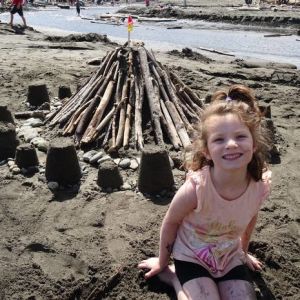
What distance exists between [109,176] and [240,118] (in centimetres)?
232

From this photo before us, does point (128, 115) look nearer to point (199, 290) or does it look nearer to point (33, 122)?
point (33, 122)

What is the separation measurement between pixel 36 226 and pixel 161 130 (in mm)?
2250

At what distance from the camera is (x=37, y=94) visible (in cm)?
723

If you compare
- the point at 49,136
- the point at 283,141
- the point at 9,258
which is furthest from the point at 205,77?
the point at 9,258

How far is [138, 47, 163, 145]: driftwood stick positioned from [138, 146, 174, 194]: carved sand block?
38.1 inches

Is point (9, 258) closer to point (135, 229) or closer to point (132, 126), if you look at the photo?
point (135, 229)

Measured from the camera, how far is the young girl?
2.53 m

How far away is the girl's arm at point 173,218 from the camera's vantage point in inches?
105

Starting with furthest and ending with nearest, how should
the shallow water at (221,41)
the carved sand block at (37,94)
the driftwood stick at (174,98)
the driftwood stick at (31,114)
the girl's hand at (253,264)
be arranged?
the shallow water at (221,41), the carved sand block at (37,94), the driftwood stick at (31,114), the driftwood stick at (174,98), the girl's hand at (253,264)

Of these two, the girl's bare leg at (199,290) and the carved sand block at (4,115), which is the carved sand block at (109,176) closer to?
the girl's bare leg at (199,290)

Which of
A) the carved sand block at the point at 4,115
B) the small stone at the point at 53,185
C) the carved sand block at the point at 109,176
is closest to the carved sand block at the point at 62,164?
the small stone at the point at 53,185

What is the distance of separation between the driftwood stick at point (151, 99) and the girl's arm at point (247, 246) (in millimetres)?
2374

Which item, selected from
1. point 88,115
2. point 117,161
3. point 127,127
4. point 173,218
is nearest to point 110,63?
point 88,115

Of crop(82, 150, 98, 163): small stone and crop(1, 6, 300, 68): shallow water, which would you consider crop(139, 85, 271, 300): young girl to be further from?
crop(1, 6, 300, 68): shallow water
